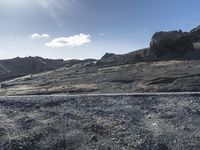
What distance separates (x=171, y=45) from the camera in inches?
2311

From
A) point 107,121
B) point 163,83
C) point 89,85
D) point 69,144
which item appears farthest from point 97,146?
point 89,85

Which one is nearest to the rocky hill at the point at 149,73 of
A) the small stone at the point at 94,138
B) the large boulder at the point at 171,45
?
the large boulder at the point at 171,45

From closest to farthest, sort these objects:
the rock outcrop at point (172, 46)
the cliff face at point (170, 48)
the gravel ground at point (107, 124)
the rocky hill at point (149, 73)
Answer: the gravel ground at point (107, 124) < the rocky hill at point (149, 73) < the cliff face at point (170, 48) < the rock outcrop at point (172, 46)

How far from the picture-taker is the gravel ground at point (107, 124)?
21469 mm

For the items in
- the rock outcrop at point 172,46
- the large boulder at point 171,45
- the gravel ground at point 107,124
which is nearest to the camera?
the gravel ground at point 107,124

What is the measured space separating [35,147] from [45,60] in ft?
355

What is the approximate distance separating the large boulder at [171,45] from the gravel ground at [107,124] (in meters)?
27.8

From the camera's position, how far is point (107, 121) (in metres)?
25.0

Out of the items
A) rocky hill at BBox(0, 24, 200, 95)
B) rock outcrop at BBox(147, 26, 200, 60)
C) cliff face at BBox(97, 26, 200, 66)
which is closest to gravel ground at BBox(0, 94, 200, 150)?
rocky hill at BBox(0, 24, 200, 95)

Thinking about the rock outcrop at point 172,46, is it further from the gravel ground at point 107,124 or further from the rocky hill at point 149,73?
the gravel ground at point 107,124

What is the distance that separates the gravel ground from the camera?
70.4 feet

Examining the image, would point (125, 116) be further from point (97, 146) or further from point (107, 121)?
point (97, 146)

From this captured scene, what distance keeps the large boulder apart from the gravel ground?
91.3 feet

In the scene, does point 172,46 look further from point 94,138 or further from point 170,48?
point 94,138
